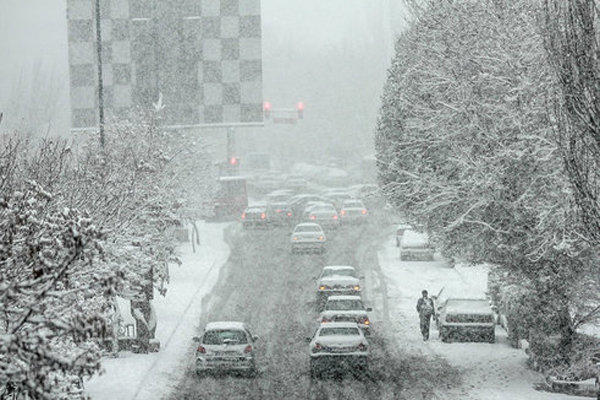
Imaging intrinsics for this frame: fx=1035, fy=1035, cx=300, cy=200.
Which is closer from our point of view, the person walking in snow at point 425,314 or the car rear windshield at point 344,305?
the person walking in snow at point 425,314

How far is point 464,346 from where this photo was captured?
26.4 meters

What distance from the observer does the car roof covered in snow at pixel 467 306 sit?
26.7 meters

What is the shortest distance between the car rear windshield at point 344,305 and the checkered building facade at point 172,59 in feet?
27.2

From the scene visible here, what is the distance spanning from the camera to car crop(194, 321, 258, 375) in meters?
22.3

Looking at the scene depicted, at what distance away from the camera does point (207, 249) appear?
149 feet

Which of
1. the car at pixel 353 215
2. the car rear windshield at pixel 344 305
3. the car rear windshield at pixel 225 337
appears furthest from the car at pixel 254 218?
the car rear windshield at pixel 225 337

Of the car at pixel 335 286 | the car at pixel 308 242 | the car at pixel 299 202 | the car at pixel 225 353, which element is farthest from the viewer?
the car at pixel 299 202

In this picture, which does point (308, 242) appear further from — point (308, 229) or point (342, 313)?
point (342, 313)

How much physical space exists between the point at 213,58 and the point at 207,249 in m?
13.8

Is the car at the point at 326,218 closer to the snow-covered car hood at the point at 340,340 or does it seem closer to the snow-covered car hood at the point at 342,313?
the snow-covered car hood at the point at 342,313

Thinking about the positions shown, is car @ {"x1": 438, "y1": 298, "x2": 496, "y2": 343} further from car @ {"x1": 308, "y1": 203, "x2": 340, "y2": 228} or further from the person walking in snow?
car @ {"x1": 308, "y1": 203, "x2": 340, "y2": 228}

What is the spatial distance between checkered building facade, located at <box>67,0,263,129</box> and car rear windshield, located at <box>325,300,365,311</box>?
327 inches

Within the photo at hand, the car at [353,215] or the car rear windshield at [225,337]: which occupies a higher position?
the car rear windshield at [225,337]

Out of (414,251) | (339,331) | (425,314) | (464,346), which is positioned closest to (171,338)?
(339,331)
